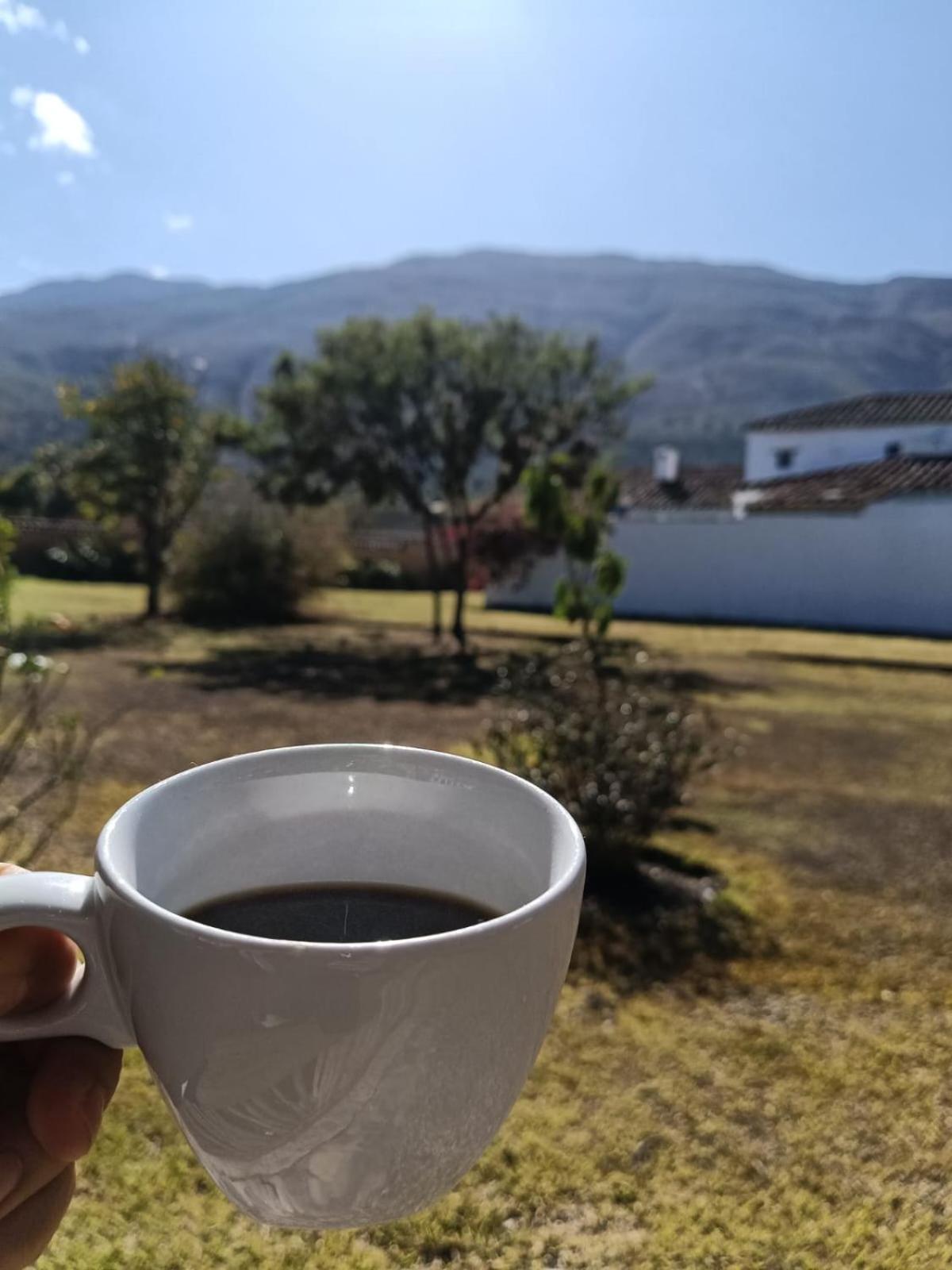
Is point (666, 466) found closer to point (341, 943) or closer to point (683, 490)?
point (683, 490)

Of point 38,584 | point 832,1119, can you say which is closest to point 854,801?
point 832,1119

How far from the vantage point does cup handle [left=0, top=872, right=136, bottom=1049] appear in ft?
1.74

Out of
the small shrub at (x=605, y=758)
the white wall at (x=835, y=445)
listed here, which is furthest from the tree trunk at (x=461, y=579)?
the white wall at (x=835, y=445)

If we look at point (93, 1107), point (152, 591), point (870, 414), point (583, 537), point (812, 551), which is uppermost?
point (870, 414)

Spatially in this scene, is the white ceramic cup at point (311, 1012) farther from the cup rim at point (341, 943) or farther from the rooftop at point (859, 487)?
the rooftop at point (859, 487)

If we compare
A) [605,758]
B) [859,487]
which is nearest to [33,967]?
[605,758]

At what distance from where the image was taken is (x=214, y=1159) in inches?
21.0

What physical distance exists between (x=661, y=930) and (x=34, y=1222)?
274 centimetres

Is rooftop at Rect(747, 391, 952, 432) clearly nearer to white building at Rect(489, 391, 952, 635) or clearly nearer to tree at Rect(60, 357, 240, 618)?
white building at Rect(489, 391, 952, 635)

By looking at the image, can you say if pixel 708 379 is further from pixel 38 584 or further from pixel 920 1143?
pixel 920 1143

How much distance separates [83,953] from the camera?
1.81ft

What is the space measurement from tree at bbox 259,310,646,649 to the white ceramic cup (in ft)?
34.9

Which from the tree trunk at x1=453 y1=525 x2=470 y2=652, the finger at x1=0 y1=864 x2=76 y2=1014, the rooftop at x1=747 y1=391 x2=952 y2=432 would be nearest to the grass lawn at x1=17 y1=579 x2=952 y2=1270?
the finger at x1=0 y1=864 x2=76 y2=1014

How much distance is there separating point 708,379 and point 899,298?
13.4 metres
